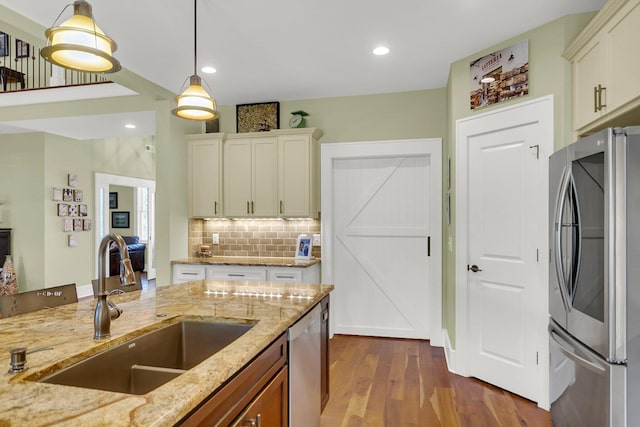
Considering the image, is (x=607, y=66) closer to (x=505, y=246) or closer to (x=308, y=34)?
(x=505, y=246)

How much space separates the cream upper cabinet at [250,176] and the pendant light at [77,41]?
8.53 ft

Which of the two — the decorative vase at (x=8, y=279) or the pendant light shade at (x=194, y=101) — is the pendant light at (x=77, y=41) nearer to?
the pendant light shade at (x=194, y=101)

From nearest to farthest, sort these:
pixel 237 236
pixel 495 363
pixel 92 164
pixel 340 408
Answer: pixel 340 408 < pixel 495 363 < pixel 237 236 < pixel 92 164

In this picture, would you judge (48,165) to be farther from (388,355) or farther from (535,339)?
(535,339)

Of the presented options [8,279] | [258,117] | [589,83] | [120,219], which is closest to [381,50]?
[589,83]

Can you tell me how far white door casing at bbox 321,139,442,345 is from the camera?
420 centimetres

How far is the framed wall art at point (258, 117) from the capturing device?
4.56 meters

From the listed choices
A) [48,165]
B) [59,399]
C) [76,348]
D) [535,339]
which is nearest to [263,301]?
[76,348]

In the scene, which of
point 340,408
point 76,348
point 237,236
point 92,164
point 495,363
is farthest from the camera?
point 92,164

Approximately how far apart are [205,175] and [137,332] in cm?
316

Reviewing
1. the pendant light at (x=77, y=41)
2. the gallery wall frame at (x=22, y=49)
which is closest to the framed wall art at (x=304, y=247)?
the pendant light at (x=77, y=41)

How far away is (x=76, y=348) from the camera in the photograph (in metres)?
1.30

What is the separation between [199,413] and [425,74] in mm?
3576

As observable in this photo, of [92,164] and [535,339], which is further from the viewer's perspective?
[92,164]
